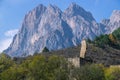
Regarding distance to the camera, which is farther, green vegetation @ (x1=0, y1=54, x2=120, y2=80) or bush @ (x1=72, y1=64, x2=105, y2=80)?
bush @ (x1=72, y1=64, x2=105, y2=80)

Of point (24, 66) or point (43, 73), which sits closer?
point (43, 73)

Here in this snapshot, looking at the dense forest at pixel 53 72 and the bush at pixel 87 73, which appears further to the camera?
the bush at pixel 87 73

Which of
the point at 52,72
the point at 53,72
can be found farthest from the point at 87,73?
the point at 52,72

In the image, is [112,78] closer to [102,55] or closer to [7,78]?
[7,78]

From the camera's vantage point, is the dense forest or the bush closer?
the dense forest

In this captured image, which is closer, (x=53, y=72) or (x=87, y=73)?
(x=53, y=72)

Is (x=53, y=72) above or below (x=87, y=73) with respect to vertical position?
above

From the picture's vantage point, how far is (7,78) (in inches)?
3228

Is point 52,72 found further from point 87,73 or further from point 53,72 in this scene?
point 87,73

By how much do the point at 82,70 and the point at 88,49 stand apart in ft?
163

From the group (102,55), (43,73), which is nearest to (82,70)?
(43,73)

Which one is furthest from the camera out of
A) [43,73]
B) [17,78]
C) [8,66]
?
[8,66]

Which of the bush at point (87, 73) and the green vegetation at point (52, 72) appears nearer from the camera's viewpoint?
the green vegetation at point (52, 72)

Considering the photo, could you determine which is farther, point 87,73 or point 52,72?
point 87,73
